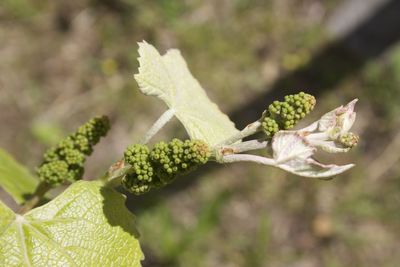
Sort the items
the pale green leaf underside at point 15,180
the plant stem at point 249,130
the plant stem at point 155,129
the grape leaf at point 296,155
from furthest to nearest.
A: the pale green leaf underside at point 15,180 < the plant stem at point 155,129 < the plant stem at point 249,130 < the grape leaf at point 296,155

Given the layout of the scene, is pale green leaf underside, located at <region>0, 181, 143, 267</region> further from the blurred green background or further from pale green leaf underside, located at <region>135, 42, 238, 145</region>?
the blurred green background

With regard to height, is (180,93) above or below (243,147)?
above

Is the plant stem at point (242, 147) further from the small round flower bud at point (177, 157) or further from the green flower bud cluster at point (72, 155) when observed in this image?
the green flower bud cluster at point (72, 155)

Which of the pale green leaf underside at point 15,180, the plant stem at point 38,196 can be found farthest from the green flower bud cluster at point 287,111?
the pale green leaf underside at point 15,180

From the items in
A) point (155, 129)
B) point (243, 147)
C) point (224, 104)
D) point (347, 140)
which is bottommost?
point (224, 104)

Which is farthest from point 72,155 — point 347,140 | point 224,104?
point 224,104

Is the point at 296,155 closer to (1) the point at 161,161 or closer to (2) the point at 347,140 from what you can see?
(2) the point at 347,140

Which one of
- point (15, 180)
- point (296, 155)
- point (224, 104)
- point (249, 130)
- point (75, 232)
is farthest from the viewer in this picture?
point (224, 104)
